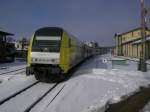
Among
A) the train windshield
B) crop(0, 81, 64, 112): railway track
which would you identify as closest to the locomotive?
the train windshield

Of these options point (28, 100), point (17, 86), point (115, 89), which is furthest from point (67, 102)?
point (17, 86)

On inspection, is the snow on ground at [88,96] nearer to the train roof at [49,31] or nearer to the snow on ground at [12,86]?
the snow on ground at [12,86]

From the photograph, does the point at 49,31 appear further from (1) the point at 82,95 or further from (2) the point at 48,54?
(1) the point at 82,95

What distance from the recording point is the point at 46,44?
45.8 feet

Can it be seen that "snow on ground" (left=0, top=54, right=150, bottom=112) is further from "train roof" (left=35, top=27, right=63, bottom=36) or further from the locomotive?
"train roof" (left=35, top=27, right=63, bottom=36)

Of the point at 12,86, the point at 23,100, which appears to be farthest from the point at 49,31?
the point at 23,100

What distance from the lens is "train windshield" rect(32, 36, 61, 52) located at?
1376 centimetres

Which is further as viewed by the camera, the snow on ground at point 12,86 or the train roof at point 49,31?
the train roof at point 49,31

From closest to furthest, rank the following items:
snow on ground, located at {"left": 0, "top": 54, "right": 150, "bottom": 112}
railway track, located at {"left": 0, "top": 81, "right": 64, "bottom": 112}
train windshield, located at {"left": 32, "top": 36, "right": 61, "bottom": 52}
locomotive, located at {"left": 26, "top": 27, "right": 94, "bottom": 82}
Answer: railway track, located at {"left": 0, "top": 81, "right": 64, "bottom": 112}, snow on ground, located at {"left": 0, "top": 54, "right": 150, "bottom": 112}, locomotive, located at {"left": 26, "top": 27, "right": 94, "bottom": 82}, train windshield, located at {"left": 32, "top": 36, "right": 61, "bottom": 52}

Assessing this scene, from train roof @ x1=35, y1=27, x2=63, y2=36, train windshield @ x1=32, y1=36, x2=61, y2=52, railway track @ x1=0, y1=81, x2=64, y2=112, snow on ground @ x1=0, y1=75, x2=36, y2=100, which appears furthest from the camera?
train roof @ x1=35, y1=27, x2=63, y2=36

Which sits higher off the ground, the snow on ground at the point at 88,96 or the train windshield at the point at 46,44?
the train windshield at the point at 46,44

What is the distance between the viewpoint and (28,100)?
9234 millimetres

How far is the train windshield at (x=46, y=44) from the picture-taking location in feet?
45.1

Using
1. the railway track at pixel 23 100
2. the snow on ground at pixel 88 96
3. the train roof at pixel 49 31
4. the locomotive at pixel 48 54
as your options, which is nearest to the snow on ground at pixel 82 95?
the snow on ground at pixel 88 96
